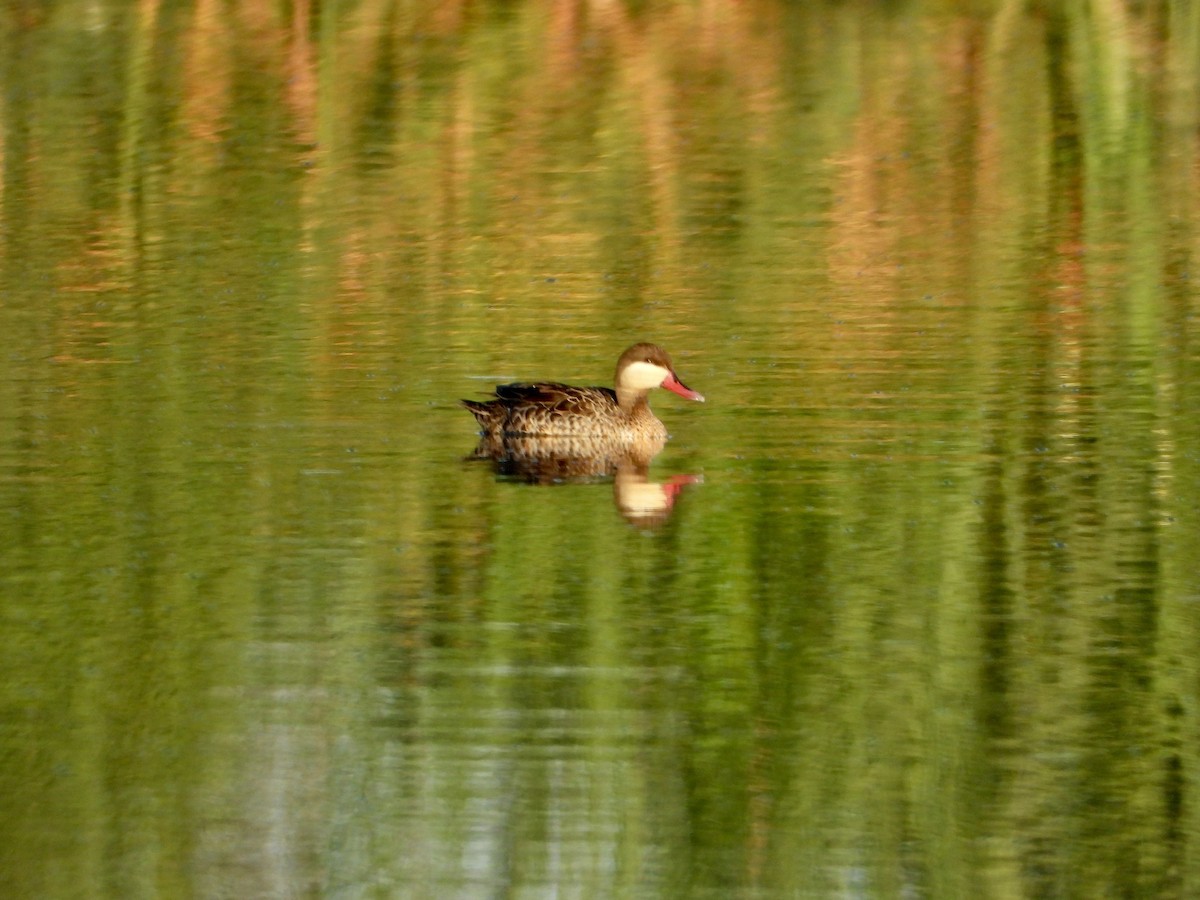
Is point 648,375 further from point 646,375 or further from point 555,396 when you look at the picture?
point 555,396

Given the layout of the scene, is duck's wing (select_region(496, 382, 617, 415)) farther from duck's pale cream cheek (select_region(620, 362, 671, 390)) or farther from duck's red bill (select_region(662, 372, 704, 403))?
duck's red bill (select_region(662, 372, 704, 403))

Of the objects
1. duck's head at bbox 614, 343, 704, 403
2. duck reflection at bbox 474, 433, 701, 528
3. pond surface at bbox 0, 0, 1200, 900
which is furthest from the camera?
duck's head at bbox 614, 343, 704, 403

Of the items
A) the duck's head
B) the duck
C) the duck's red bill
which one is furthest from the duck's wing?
the duck's red bill

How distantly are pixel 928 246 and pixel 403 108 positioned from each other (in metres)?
8.46

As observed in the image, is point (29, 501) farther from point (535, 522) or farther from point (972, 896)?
point (972, 896)

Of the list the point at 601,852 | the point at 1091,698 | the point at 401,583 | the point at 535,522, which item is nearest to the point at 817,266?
the point at 535,522

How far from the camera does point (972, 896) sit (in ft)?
24.0

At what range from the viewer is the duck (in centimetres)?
1364

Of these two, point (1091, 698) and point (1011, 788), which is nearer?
point (1011, 788)

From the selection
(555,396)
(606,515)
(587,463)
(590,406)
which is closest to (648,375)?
(590,406)

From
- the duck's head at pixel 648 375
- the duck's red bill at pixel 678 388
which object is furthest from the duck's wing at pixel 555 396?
the duck's red bill at pixel 678 388

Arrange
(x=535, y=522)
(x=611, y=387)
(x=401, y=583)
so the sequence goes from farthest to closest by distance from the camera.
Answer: (x=611, y=387) < (x=535, y=522) < (x=401, y=583)

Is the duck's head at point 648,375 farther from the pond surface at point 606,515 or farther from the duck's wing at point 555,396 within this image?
the pond surface at point 606,515

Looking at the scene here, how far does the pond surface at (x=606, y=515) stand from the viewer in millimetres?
7898
